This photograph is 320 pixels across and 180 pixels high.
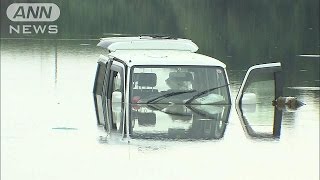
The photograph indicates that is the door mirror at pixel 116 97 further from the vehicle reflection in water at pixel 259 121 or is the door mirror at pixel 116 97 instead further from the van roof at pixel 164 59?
the vehicle reflection in water at pixel 259 121

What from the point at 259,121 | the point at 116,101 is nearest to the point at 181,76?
the point at 116,101

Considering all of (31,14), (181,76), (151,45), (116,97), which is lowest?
(116,97)

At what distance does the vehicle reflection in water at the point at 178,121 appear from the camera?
4547 millimetres

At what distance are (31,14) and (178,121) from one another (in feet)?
10.9

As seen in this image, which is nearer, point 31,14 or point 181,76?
point 181,76

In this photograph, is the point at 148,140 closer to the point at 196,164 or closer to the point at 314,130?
the point at 196,164

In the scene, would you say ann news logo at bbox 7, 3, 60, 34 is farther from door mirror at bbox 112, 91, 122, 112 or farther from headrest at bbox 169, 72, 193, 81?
headrest at bbox 169, 72, 193, 81

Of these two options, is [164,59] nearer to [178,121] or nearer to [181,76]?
[181,76]

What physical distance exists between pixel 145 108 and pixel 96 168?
1.96 m

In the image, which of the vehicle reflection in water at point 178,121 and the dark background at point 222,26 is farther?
the dark background at point 222,26

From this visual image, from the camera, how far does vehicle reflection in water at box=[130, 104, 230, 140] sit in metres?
4.55

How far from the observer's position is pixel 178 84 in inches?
209

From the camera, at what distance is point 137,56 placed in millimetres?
5484

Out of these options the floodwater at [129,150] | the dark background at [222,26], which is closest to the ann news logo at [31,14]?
the dark background at [222,26]
